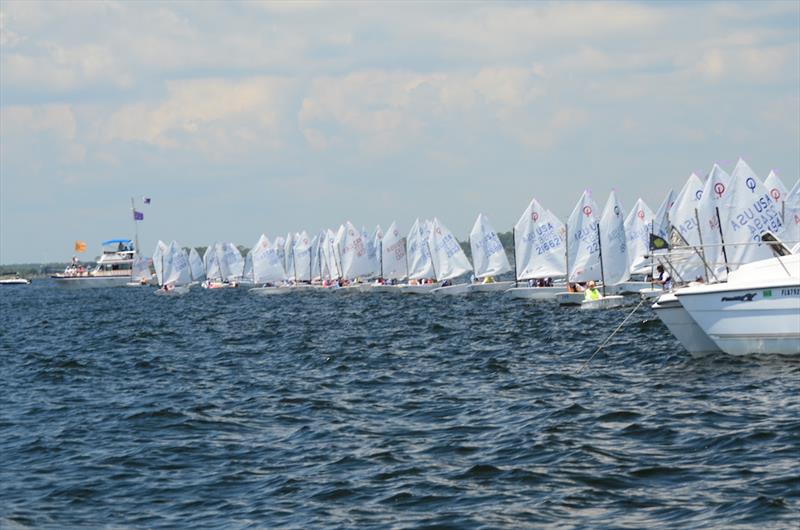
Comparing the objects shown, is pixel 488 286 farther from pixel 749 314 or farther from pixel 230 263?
pixel 230 263

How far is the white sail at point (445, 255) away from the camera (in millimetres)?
88750

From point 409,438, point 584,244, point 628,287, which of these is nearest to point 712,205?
point 584,244

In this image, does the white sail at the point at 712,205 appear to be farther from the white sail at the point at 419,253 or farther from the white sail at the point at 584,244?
the white sail at the point at 419,253

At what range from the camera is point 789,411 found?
1948 centimetres

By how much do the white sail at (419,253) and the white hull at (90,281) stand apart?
349 feet

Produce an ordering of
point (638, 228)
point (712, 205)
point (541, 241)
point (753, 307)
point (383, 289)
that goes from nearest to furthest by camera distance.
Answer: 1. point (753, 307)
2. point (712, 205)
3. point (541, 241)
4. point (638, 228)
5. point (383, 289)

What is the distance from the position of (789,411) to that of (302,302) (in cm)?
6925

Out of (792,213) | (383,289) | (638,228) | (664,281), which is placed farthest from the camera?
(383,289)

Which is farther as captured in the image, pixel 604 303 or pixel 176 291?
pixel 176 291

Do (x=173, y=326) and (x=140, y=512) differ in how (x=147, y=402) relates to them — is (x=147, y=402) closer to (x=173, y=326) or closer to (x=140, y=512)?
(x=140, y=512)

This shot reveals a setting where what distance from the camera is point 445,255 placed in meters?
89.2

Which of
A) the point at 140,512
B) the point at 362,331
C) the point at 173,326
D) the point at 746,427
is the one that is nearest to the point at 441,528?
the point at 140,512

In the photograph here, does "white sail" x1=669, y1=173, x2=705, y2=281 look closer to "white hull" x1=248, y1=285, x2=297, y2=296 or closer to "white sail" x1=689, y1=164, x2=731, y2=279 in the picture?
"white sail" x1=689, y1=164, x2=731, y2=279

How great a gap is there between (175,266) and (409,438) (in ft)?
364
